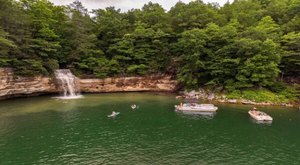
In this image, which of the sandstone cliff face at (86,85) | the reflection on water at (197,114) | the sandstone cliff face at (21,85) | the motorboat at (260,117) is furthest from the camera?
the sandstone cliff face at (86,85)

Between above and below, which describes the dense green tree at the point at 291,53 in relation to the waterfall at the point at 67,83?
above

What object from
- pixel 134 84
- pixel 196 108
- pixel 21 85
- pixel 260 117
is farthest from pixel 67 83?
pixel 260 117

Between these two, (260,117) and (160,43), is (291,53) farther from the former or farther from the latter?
(160,43)

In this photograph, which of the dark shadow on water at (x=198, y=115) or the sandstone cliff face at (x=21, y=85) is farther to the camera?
the sandstone cliff face at (x=21, y=85)

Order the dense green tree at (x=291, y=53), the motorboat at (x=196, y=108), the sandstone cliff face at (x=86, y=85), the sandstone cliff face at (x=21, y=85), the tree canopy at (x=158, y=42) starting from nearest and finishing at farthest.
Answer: the motorboat at (x=196, y=108), the sandstone cliff face at (x=21, y=85), the sandstone cliff face at (x=86, y=85), the tree canopy at (x=158, y=42), the dense green tree at (x=291, y=53)

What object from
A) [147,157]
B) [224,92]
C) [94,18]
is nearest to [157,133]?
[147,157]

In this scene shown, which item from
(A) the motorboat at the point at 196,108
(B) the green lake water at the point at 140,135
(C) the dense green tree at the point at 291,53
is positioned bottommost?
(B) the green lake water at the point at 140,135

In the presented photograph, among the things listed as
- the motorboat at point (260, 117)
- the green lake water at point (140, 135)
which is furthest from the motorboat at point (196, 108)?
the motorboat at point (260, 117)

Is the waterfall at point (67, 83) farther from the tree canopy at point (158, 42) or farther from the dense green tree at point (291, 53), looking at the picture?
the dense green tree at point (291, 53)
